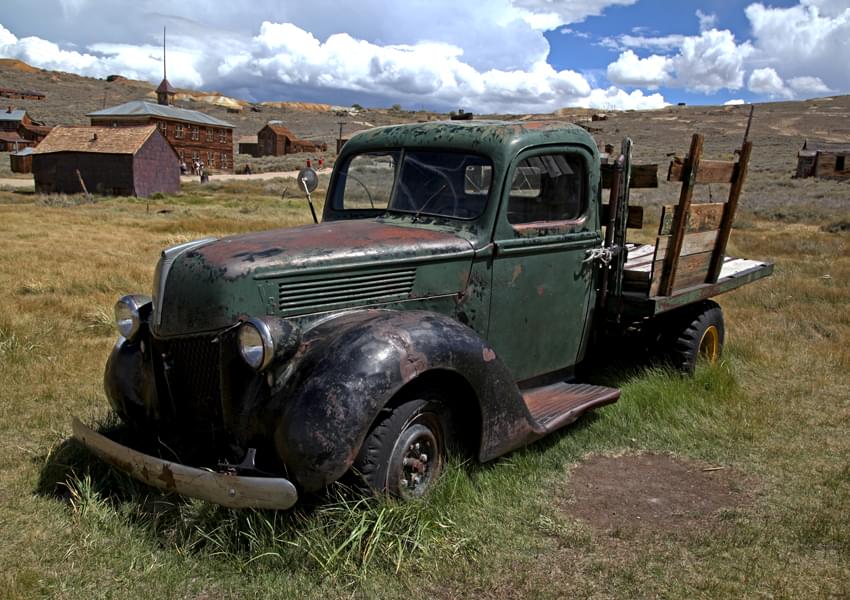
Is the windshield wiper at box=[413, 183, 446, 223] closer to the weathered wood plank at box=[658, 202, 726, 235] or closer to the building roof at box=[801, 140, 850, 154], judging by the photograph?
the weathered wood plank at box=[658, 202, 726, 235]

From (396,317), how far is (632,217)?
2310 millimetres

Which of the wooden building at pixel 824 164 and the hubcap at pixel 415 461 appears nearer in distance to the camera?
the hubcap at pixel 415 461

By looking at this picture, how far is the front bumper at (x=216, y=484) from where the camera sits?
2791mm

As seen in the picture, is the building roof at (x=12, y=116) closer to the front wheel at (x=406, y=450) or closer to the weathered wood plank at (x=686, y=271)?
the weathered wood plank at (x=686, y=271)

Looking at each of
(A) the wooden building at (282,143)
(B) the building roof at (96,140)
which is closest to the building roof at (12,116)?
(A) the wooden building at (282,143)

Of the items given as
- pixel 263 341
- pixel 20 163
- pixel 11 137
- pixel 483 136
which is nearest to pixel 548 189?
pixel 483 136

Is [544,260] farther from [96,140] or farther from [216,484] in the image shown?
[96,140]

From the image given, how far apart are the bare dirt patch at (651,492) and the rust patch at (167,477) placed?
190cm

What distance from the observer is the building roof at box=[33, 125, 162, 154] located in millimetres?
28422

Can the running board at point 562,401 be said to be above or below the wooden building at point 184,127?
below

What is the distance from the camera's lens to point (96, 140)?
29.2 metres

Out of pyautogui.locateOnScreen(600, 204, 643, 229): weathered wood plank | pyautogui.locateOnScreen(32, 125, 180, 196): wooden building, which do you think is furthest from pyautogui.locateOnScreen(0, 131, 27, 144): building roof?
pyautogui.locateOnScreen(600, 204, 643, 229): weathered wood plank

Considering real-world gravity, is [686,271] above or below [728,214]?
below

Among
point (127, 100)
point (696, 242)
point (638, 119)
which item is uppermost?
point (638, 119)
